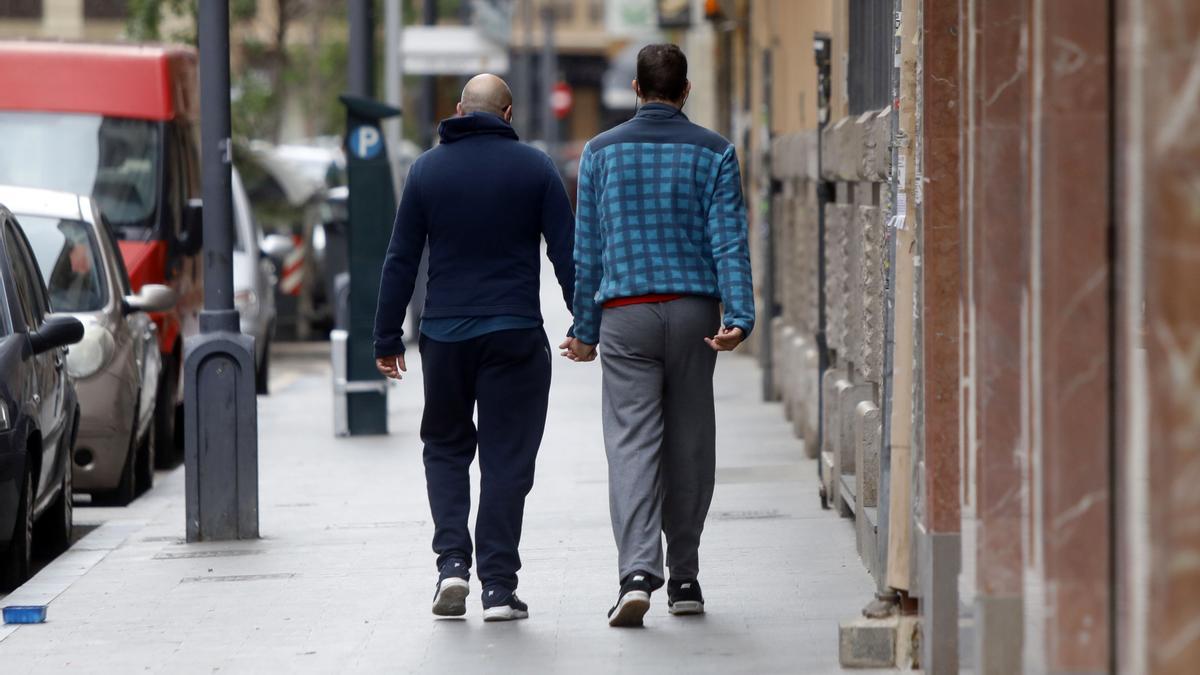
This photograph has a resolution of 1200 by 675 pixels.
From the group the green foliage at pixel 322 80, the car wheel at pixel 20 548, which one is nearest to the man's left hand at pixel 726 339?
the car wheel at pixel 20 548

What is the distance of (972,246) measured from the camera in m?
5.37

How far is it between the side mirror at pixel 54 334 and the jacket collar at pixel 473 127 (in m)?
2.50

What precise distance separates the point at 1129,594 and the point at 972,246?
5.14ft

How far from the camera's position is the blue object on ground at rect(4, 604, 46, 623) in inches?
305

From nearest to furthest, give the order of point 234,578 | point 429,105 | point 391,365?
point 391,365 < point 234,578 < point 429,105

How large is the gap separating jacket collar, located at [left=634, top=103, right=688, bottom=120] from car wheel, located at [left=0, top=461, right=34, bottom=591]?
9.65 ft

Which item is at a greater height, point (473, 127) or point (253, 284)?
point (473, 127)

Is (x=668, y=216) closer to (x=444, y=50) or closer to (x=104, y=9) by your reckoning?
(x=444, y=50)

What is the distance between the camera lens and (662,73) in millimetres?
7172

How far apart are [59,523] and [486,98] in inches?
137

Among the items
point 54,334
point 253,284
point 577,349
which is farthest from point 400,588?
point 253,284

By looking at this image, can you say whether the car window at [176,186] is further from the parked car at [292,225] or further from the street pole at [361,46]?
the parked car at [292,225]

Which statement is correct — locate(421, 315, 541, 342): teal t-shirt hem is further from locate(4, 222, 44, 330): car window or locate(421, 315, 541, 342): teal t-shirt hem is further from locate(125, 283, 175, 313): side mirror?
locate(125, 283, 175, 313): side mirror

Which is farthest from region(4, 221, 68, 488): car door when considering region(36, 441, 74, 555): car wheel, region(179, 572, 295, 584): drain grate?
region(179, 572, 295, 584): drain grate
